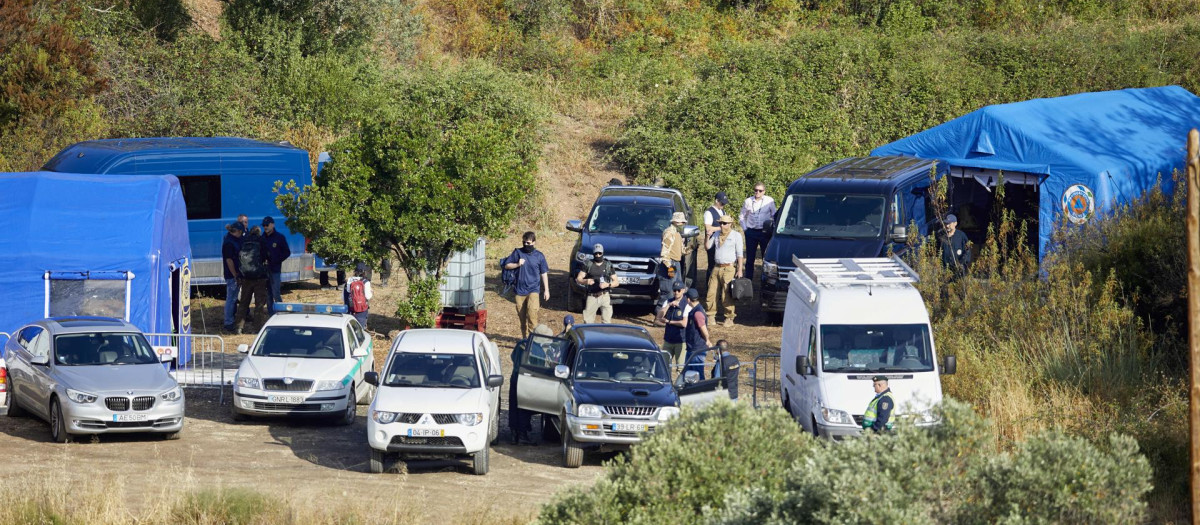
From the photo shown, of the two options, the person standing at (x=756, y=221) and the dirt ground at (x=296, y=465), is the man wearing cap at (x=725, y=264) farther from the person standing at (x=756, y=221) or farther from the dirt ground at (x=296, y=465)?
the person standing at (x=756, y=221)

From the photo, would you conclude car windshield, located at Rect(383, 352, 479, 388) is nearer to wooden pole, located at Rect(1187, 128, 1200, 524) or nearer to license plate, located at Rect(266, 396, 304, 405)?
license plate, located at Rect(266, 396, 304, 405)

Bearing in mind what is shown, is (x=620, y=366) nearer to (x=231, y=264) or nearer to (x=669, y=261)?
(x=669, y=261)

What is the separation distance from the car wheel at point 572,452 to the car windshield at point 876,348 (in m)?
2.96

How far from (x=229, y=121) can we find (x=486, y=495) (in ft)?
66.3

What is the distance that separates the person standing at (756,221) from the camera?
22.8 metres

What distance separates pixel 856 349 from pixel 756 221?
9.24 metres

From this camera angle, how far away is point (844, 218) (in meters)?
21.0

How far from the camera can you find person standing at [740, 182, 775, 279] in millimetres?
22828

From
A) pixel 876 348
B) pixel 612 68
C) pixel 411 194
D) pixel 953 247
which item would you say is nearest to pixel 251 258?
pixel 411 194

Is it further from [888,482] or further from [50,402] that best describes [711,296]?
[888,482]

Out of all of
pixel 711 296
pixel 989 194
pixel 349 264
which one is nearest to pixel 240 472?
pixel 349 264

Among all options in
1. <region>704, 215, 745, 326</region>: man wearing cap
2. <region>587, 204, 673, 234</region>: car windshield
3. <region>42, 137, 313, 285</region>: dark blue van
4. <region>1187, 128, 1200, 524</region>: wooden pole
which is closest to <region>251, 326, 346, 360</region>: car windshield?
<region>587, 204, 673, 234</region>: car windshield

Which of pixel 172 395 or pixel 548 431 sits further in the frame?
pixel 548 431

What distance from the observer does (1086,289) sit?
15969mm
